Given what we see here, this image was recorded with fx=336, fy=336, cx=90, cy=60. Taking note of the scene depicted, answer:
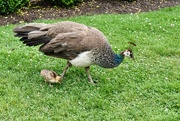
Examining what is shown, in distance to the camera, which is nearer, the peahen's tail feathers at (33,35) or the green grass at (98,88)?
the green grass at (98,88)

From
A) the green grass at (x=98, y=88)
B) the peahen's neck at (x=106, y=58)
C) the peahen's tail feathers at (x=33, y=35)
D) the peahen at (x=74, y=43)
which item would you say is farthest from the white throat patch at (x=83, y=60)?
the peahen's tail feathers at (x=33, y=35)

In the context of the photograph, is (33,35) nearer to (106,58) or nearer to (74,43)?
(74,43)

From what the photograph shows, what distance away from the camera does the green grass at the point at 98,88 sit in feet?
14.2

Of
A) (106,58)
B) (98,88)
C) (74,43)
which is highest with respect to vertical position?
(74,43)

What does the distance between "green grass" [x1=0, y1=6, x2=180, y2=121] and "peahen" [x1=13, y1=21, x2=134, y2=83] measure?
1.34 feet

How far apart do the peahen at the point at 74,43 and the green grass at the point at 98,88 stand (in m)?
0.41

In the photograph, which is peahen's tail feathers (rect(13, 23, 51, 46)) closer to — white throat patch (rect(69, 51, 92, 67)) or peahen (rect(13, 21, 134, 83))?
peahen (rect(13, 21, 134, 83))

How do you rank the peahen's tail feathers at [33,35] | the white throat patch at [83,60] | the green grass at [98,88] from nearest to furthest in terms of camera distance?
the green grass at [98,88] → the white throat patch at [83,60] → the peahen's tail feathers at [33,35]

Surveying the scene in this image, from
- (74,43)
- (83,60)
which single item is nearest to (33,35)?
(74,43)

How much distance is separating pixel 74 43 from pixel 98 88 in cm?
76

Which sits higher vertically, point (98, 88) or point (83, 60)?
point (83, 60)

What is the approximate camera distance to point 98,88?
492 centimetres

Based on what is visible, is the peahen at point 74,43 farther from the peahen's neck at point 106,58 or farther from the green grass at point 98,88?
the green grass at point 98,88

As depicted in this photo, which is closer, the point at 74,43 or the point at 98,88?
the point at 74,43
